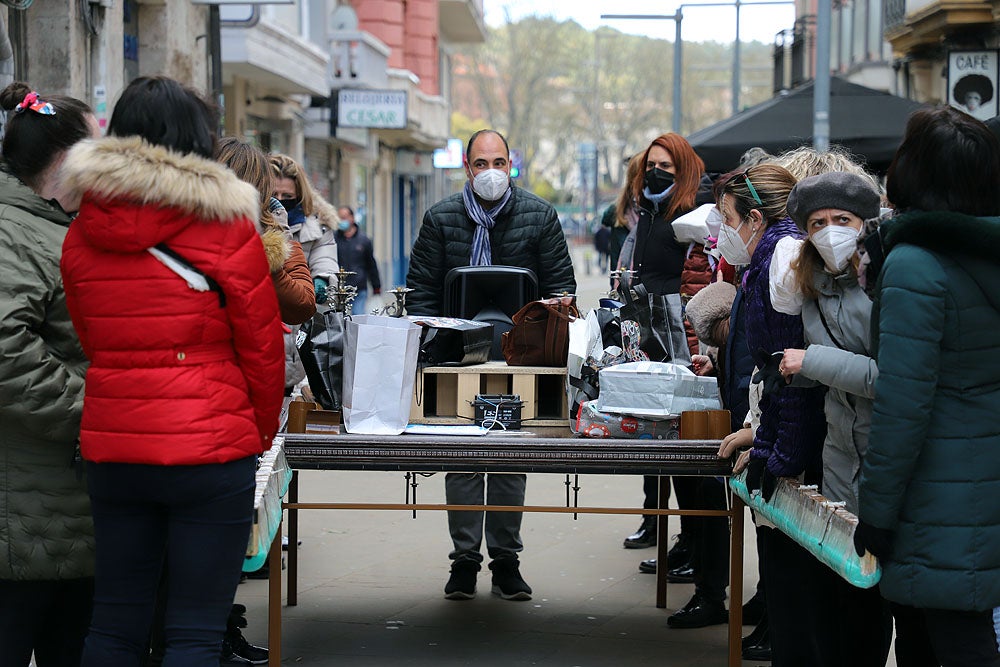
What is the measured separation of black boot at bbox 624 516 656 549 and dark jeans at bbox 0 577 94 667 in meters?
4.06

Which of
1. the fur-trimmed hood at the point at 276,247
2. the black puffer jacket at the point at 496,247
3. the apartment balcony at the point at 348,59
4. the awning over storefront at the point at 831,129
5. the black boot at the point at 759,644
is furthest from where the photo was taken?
the apartment balcony at the point at 348,59

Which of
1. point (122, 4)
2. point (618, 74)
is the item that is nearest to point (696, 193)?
point (122, 4)

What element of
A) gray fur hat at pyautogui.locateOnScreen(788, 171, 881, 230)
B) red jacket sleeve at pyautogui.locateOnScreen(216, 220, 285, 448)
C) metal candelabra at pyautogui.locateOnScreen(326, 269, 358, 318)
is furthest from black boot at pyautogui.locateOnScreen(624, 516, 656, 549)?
red jacket sleeve at pyautogui.locateOnScreen(216, 220, 285, 448)

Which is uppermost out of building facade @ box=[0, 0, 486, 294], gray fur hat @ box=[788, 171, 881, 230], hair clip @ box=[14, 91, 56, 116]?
building facade @ box=[0, 0, 486, 294]

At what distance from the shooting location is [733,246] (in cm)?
470

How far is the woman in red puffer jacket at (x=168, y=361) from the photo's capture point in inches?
133

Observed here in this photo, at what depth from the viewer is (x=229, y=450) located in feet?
11.2

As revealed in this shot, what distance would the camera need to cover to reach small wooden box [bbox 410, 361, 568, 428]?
5191 mm

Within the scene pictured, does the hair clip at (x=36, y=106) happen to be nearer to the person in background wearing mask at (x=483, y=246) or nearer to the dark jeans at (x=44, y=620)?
the dark jeans at (x=44, y=620)

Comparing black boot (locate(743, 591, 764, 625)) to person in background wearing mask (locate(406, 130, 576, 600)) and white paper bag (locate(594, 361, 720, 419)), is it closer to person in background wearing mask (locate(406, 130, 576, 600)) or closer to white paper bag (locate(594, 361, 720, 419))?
person in background wearing mask (locate(406, 130, 576, 600))

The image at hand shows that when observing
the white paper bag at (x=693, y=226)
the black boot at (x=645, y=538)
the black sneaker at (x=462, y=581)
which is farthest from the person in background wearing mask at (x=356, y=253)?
the white paper bag at (x=693, y=226)

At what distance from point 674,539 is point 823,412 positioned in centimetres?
387

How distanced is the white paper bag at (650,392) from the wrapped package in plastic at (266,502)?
1.09 meters

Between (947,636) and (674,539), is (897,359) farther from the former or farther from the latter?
(674,539)
